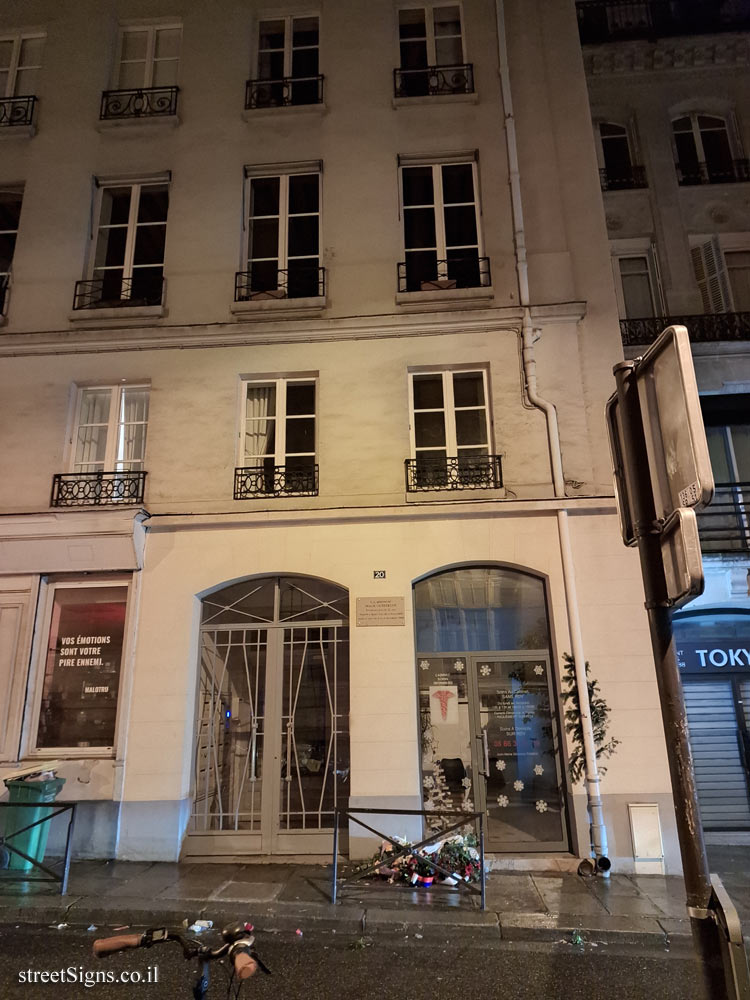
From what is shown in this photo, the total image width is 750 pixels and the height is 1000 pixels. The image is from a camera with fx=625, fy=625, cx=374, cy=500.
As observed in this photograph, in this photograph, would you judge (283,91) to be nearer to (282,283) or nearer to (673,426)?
(282,283)

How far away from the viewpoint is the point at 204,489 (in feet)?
29.3

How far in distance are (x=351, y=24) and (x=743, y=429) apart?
957 centimetres

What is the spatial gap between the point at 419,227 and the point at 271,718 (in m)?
7.79

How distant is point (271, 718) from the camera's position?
26.9ft

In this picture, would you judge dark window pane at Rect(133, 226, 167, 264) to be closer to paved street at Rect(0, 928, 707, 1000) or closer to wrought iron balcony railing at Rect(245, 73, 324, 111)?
wrought iron balcony railing at Rect(245, 73, 324, 111)

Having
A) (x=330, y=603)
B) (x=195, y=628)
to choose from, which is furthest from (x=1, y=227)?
(x=330, y=603)

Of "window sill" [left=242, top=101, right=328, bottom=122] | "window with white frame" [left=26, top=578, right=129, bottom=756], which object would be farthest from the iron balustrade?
"window with white frame" [left=26, top=578, right=129, bottom=756]

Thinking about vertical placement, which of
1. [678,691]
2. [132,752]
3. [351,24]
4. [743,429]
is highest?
[351,24]

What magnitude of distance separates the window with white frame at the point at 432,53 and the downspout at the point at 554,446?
0.71m

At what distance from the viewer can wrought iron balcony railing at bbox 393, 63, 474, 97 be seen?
10.4 meters

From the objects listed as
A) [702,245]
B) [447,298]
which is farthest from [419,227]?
[702,245]

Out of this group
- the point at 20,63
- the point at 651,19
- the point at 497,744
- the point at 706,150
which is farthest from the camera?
the point at 651,19

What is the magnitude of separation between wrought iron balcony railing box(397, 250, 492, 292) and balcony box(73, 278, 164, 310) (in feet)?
12.7

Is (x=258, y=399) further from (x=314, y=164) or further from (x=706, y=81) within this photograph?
(x=706, y=81)
